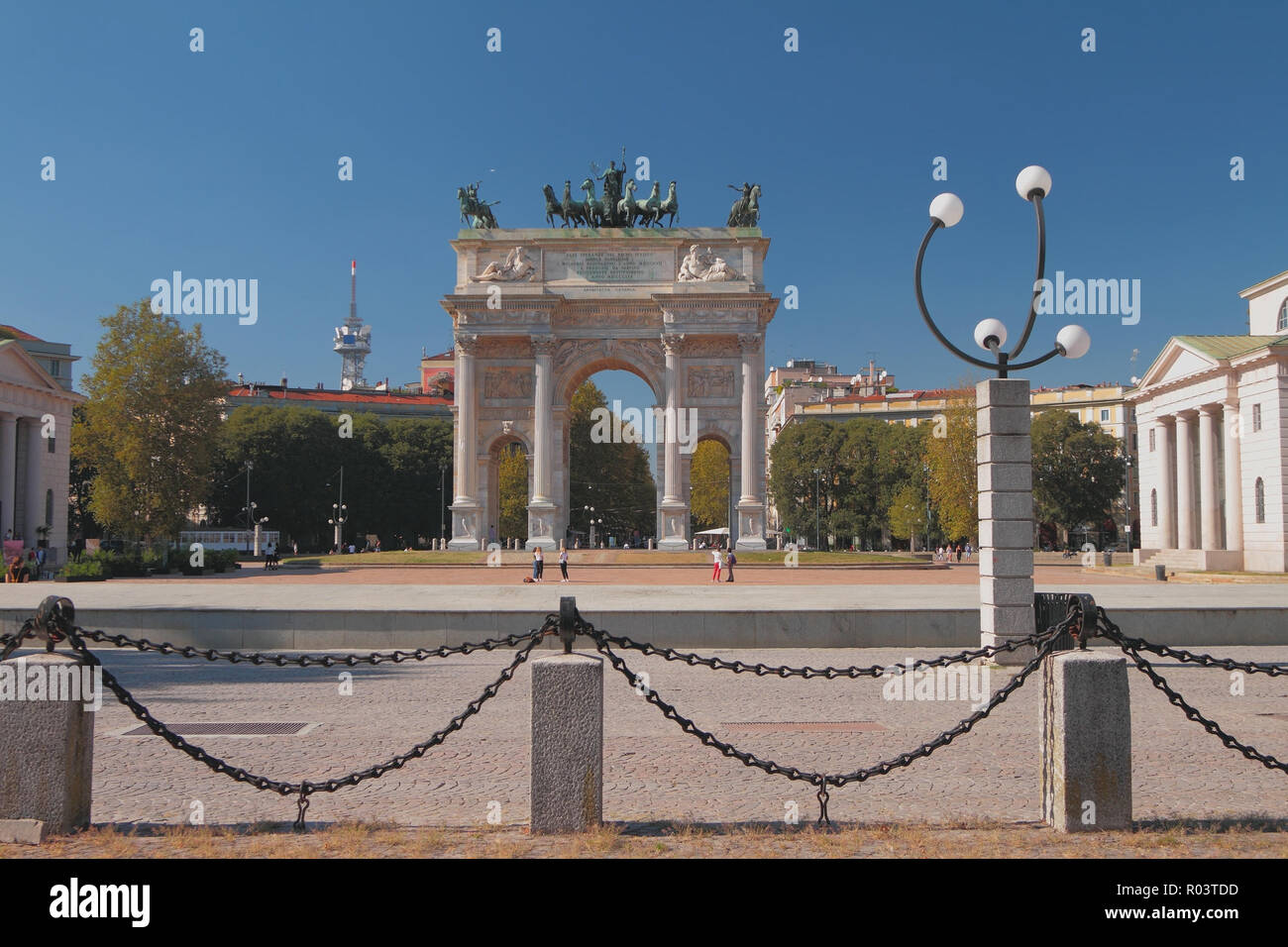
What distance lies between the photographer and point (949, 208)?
602 inches

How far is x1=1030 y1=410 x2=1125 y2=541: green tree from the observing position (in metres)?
94.1

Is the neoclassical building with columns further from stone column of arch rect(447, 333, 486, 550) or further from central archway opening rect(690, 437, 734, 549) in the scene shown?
central archway opening rect(690, 437, 734, 549)

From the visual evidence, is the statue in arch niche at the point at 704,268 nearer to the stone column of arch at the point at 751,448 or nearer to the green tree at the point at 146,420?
the stone column of arch at the point at 751,448

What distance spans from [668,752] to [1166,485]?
57.7 m

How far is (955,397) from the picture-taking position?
72562 millimetres

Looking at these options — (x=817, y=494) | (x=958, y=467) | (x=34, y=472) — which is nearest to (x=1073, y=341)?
(x=958, y=467)

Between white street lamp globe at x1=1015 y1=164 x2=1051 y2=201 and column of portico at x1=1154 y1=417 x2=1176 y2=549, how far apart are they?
49201 mm

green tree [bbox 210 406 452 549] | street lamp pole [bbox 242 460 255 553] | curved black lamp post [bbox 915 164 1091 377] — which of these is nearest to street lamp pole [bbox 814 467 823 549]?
green tree [bbox 210 406 452 549]

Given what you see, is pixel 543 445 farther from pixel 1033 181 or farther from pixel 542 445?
pixel 1033 181

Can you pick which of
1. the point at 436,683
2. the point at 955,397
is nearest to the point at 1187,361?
the point at 955,397

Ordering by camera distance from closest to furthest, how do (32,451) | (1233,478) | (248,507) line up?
(1233,478) → (32,451) → (248,507)

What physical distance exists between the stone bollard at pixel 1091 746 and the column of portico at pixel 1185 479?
56.2 metres

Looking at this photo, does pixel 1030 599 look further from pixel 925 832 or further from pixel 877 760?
pixel 925 832

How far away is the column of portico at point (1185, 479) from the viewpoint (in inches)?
2224
